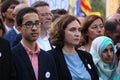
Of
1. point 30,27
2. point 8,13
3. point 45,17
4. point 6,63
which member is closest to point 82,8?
point 8,13

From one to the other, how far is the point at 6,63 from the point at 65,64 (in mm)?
889

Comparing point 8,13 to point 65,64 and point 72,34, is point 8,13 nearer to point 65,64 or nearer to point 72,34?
point 72,34

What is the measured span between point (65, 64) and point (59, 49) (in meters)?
0.23

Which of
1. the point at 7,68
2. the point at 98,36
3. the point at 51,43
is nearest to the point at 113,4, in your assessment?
the point at 98,36

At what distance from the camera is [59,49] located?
6168 mm

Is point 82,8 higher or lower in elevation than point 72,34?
lower

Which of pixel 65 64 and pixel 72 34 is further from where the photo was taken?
pixel 72 34

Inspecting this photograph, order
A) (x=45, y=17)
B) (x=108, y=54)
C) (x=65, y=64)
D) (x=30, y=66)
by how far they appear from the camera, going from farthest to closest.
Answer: (x=45, y=17) < (x=108, y=54) < (x=65, y=64) < (x=30, y=66)

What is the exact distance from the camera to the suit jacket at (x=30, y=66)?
5.54 meters

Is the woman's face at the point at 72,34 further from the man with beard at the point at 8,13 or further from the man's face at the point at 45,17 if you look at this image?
the man with beard at the point at 8,13

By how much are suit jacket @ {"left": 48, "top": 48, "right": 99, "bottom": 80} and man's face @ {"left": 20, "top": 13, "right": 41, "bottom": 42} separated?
Answer: 0.44 meters

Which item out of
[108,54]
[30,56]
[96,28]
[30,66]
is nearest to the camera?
[30,66]

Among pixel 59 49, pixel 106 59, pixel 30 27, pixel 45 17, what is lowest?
pixel 106 59

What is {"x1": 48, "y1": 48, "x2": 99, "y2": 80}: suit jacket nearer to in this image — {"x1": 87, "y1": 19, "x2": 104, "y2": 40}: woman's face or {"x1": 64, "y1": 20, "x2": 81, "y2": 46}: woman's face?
{"x1": 64, "y1": 20, "x2": 81, "y2": 46}: woman's face
